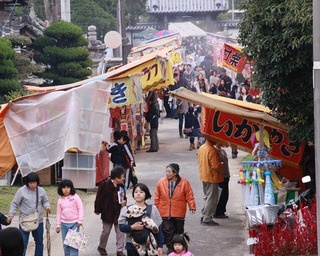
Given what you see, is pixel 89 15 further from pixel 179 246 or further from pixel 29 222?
pixel 179 246

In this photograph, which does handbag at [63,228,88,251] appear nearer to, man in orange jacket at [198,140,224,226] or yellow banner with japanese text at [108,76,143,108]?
man in orange jacket at [198,140,224,226]

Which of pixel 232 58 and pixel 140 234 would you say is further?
pixel 232 58

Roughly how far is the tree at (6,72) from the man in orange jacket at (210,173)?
8.01m

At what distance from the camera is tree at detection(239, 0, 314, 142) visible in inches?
500

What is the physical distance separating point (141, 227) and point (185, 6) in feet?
189

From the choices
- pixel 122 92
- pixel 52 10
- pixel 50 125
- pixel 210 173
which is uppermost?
pixel 52 10

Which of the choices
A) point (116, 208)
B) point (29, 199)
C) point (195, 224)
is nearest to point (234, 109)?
point (116, 208)

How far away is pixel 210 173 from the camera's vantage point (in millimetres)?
16391

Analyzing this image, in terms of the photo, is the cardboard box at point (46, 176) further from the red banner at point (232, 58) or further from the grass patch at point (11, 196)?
the red banner at point (232, 58)

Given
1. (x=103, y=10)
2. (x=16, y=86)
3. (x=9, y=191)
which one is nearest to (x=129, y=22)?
(x=103, y=10)

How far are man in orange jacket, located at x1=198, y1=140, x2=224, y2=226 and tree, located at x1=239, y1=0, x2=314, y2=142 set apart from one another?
99.0 inches

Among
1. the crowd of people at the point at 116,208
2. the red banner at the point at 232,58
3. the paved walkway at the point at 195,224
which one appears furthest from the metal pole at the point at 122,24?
the crowd of people at the point at 116,208

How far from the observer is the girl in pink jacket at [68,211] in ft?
43.2

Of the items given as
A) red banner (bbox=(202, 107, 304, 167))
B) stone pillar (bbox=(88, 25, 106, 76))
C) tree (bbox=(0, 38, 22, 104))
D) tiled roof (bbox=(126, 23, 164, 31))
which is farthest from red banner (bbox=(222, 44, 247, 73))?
tiled roof (bbox=(126, 23, 164, 31))
